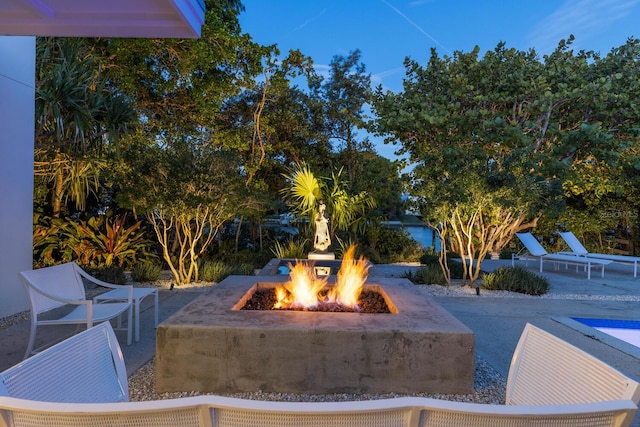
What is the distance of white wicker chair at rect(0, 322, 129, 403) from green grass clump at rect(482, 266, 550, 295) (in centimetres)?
653

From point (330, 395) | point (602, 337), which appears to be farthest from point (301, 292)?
point (602, 337)

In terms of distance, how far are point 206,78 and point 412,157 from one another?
542cm

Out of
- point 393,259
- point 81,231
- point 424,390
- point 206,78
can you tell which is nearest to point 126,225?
point 81,231

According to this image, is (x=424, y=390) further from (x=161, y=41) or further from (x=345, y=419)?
(x=161, y=41)

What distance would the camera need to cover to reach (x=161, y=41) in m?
8.24

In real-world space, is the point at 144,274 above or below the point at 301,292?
below

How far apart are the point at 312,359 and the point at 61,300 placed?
2.20m

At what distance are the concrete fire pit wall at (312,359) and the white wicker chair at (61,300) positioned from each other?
3.32ft

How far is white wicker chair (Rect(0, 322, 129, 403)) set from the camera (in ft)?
4.58

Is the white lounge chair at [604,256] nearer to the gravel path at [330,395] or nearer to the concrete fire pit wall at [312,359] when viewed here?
the gravel path at [330,395]

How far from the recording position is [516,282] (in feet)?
22.9

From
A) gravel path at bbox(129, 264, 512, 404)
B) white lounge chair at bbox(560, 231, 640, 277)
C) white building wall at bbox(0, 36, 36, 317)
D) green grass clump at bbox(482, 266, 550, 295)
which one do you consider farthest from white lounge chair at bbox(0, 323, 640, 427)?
white lounge chair at bbox(560, 231, 640, 277)

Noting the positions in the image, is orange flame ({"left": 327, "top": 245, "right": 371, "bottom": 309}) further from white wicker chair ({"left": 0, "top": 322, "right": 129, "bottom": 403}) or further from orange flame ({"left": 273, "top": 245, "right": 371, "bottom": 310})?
white wicker chair ({"left": 0, "top": 322, "right": 129, "bottom": 403})

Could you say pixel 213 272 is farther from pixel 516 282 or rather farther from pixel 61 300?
pixel 516 282
